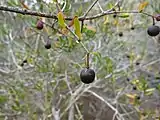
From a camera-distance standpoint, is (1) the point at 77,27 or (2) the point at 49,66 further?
(2) the point at 49,66

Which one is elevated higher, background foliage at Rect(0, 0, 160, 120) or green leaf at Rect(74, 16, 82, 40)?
green leaf at Rect(74, 16, 82, 40)

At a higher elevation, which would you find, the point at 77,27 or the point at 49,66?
the point at 77,27

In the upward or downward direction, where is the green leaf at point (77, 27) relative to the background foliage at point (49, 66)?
upward

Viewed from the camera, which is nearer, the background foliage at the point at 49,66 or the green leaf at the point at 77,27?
the green leaf at the point at 77,27

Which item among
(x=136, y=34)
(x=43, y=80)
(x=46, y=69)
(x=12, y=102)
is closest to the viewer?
(x=46, y=69)

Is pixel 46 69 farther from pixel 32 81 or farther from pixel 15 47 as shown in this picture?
pixel 15 47

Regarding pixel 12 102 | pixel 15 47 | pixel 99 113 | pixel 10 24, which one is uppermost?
pixel 10 24

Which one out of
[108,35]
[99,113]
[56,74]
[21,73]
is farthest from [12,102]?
[99,113]

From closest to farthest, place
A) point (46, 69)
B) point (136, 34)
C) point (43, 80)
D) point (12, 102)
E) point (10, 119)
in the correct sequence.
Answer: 1. point (46, 69)
2. point (43, 80)
3. point (12, 102)
4. point (10, 119)
5. point (136, 34)

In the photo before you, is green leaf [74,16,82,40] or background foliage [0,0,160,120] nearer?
green leaf [74,16,82,40]

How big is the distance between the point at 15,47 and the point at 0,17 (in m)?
0.31

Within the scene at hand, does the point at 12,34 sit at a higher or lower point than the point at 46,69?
higher

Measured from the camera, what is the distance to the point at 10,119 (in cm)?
350

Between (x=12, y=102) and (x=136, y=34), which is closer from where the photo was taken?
(x=12, y=102)
